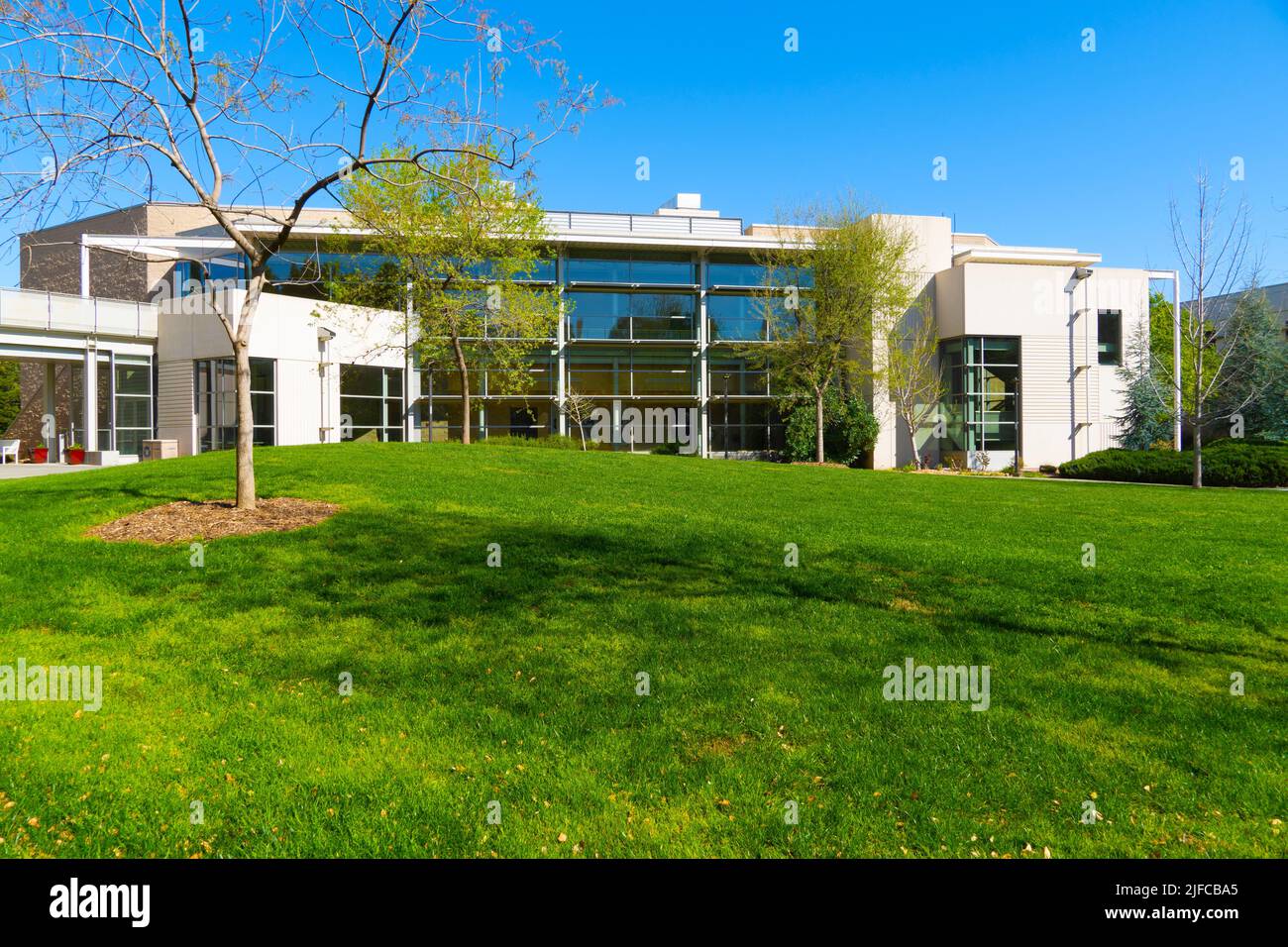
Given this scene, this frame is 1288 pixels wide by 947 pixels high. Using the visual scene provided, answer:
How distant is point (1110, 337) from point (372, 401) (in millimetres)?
36546

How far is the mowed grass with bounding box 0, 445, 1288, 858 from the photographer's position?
428cm

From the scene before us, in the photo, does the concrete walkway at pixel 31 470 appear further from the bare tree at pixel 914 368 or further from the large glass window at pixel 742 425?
the bare tree at pixel 914 368

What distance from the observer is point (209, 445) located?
2981 centimetres

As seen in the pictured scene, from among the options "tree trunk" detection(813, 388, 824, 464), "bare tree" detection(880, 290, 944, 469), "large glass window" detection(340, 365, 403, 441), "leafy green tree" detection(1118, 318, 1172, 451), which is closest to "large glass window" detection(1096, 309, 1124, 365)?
"leafy green tree" detection(1118, 318, 1172, 451)

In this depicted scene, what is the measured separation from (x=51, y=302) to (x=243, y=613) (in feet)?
93.3

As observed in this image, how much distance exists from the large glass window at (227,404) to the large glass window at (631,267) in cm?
1698

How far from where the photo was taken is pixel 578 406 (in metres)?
38.9

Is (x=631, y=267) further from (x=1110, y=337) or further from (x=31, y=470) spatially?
(x=31, y=470)

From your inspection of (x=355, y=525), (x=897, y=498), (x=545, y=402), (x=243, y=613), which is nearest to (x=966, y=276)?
(x=545, y=402)

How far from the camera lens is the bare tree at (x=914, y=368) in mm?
38531

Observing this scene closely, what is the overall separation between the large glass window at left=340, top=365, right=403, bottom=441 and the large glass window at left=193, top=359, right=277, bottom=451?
12.4ft

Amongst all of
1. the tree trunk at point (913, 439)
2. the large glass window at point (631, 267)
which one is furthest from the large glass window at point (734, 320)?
the tree trunk at point (913, 439)

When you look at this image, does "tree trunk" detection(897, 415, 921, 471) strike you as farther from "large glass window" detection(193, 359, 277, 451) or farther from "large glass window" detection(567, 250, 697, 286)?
"large glass window" detection(193, 359, 277, 451)
